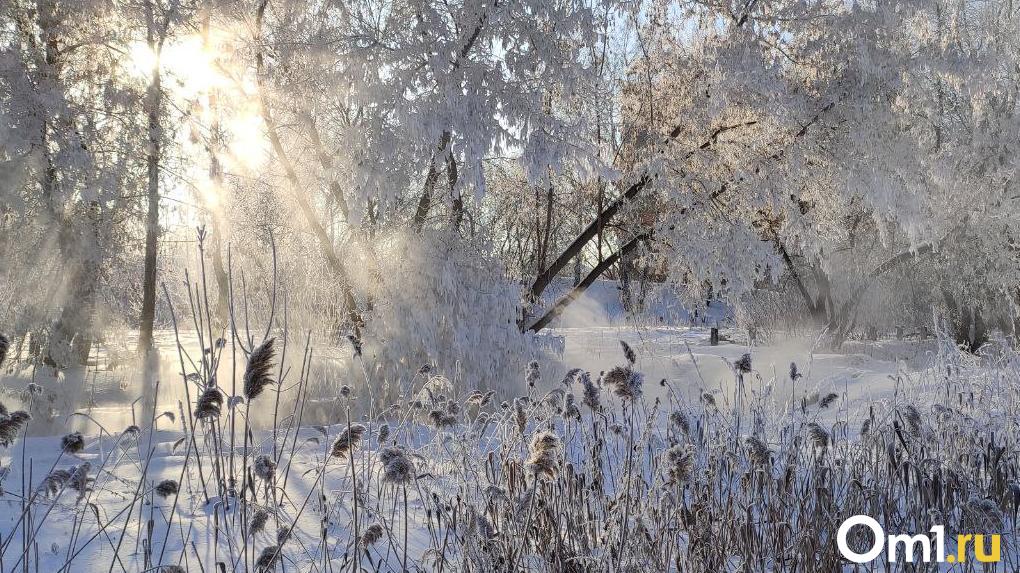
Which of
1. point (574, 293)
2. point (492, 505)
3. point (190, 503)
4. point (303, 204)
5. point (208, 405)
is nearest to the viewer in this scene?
point (208, 405)

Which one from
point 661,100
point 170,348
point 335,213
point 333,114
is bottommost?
point 170,348

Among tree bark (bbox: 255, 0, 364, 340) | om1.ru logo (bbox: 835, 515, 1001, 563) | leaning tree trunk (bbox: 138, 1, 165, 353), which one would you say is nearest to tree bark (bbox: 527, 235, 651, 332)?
tree bark (bbox: 255, 0, 364, 340)

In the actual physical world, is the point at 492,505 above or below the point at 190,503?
above

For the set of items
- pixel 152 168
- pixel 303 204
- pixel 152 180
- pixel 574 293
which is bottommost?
pixel 574 293

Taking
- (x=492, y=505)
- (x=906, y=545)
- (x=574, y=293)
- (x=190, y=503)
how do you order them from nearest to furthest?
1. (x=906, y=545)
2. (x=492, y=505)
3. (x=190, y=503)
4. (x=574, y=293)

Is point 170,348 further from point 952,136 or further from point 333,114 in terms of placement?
point 952,136

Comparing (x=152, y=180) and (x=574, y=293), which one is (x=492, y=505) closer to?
(x=574, y=293)

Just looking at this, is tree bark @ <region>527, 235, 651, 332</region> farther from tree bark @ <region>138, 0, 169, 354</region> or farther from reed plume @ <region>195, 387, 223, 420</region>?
reed plume @ <region>195, 387, 223, 420</region>

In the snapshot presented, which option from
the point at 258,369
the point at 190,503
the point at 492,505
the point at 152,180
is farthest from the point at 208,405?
the point at 152,180

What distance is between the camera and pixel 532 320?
10.4 meters

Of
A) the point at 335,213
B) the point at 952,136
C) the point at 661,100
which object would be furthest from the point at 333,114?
the point at 952,136

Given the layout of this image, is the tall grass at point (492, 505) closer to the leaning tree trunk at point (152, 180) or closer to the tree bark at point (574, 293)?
the tree bark at point (574, 293)

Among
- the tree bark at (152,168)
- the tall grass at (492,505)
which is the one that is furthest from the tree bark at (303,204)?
the tall grass at (492,505)

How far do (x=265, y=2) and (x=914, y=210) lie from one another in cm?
891
